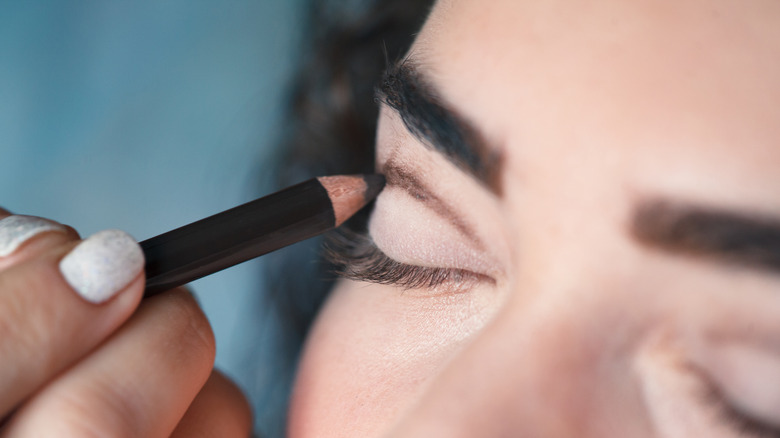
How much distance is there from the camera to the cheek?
53 cm

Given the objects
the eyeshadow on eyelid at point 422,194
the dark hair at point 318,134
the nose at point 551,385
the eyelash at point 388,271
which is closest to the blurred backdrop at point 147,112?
the dark hair at point 318,134

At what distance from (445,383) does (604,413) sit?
12cm

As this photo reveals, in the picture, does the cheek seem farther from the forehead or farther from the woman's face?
the forehead

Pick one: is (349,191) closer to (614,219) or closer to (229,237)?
(229,237)

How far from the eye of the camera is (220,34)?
1.02 m

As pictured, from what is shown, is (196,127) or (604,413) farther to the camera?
(196,127)

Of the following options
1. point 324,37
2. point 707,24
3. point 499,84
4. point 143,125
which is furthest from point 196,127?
point 707,24

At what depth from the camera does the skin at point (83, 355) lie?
43 centimetres

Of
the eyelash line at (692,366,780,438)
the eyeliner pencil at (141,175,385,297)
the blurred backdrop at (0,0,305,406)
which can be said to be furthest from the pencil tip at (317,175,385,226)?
the blurred backdrop at (0,0,305,406)

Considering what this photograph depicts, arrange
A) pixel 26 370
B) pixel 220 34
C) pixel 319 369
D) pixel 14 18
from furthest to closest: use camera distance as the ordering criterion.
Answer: pixel 220 34
pixel 14 18
pixel 319 369
pixel 26 370

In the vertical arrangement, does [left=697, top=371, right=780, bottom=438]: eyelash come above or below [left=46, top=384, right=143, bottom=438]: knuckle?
above

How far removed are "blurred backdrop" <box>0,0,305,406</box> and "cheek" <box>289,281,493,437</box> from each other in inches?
18.8

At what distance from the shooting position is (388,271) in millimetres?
627

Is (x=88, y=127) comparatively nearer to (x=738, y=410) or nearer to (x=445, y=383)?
(x=445, y=383)
